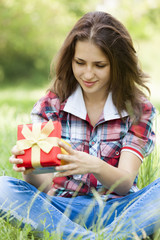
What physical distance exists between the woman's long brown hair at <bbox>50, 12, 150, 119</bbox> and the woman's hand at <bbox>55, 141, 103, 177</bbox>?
0.49 metres

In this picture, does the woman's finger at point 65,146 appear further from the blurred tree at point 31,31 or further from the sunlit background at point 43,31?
the blurred tree at point 31,31

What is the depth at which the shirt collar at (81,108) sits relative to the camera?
2.18 m

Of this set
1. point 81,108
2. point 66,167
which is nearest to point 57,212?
point 66,167

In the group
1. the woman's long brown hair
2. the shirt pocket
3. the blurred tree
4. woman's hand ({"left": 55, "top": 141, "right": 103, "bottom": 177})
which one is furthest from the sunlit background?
woman's hand ({"left": 55, "top": 141, "right": 103, "bottom": 177})

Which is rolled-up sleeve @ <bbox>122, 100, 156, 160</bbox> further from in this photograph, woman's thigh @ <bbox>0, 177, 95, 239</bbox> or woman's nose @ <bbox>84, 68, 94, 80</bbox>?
woman's thigh @ <bbox>0, 177, 95, 239</bbox>

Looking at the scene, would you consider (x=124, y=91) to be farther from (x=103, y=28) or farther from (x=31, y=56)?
(x=31, y=56)

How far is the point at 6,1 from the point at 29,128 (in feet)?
33.3

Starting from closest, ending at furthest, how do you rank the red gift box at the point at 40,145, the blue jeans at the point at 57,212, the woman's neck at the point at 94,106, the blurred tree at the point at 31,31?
the red gift box at the point at 40,145, the blue jeans at the point at 57,212, the woman's neck at the point at 94,106, the blurred tree at the point at 31,31

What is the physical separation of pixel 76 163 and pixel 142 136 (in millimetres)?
549

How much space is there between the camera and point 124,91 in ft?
7.42

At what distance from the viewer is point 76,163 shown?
175 cm

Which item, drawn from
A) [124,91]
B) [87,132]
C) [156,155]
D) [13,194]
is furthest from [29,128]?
[156,155]

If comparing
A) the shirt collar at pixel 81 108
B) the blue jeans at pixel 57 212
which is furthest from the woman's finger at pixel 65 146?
the shirt collar at pixel 81 108

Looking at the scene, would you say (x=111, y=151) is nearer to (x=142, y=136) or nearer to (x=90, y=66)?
(x=142, y=136)
